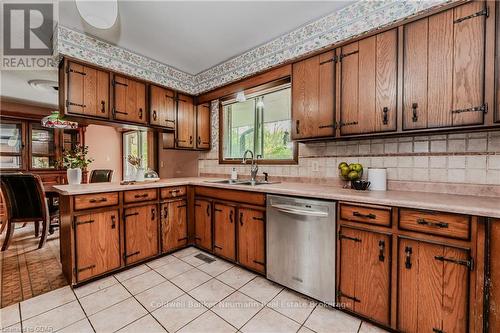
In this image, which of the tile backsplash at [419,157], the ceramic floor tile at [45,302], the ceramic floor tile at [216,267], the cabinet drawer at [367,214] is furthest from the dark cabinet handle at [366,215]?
the ceramic floor tile at [45,302]

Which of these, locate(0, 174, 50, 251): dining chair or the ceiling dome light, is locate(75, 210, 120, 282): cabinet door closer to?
locate(0, 174, 50, 251): dining chair

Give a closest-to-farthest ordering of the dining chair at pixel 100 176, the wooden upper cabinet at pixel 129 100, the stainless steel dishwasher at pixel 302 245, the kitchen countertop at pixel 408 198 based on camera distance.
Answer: the kitchen countertop at pixel 408 198 → the stainless steel dishwasher at pixel 302 245 → the wooden upper cabinet at pixel 129 100 → the dining chair at pixel 100 176

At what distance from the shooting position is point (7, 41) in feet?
8.20

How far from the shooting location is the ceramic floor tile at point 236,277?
2.12m

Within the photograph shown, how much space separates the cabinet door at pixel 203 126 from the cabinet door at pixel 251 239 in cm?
168

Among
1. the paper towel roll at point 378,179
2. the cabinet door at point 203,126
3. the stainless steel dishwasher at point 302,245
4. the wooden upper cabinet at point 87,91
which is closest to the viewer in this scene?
the stainless steel dishwasher at point 302,245

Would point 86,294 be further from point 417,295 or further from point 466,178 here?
point 466,178

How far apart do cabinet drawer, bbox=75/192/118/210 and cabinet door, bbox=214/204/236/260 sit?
3.51 feet

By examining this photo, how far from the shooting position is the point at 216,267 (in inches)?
95.8

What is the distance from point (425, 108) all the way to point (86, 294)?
3.14 metres

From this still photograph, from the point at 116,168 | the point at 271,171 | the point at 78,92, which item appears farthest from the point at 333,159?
the point at 116,168

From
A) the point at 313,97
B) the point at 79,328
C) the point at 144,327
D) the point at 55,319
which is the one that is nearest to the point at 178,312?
the point at 144,327

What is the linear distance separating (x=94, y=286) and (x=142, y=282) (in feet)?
1.37

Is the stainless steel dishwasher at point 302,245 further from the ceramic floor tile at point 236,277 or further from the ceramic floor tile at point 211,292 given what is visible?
the ceramic floor tile at point 211,292
